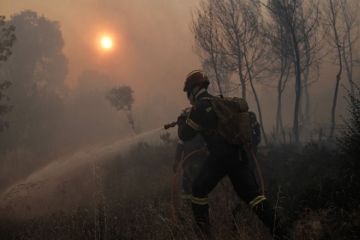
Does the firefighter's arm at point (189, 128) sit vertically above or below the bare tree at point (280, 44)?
below

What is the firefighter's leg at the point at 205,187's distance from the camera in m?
5.32

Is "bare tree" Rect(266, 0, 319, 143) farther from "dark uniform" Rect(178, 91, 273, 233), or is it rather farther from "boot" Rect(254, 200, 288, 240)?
"boot" Rect(254, 200, 288, 240)

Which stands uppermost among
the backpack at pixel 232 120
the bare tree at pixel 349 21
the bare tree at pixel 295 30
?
the bare tree at pixel 349 21

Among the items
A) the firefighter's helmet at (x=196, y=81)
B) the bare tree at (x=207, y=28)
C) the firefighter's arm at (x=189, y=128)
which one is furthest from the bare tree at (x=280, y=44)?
the firefighter's arm at (x=189, y=128)

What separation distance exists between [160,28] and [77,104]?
22037mm

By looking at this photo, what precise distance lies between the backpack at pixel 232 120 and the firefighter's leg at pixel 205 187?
38cm

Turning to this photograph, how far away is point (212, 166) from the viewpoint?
17.5ft

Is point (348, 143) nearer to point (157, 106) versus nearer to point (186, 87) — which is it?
point (186, 87)

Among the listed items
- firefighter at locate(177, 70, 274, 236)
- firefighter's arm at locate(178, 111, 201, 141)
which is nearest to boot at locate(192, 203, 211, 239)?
firefighter at locate(177, 70, 274, 236)

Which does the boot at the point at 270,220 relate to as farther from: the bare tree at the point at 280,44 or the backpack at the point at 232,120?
the bare tree at the point at 280,44

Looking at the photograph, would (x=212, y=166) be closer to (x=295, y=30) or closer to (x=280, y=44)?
(x=295, y=30)

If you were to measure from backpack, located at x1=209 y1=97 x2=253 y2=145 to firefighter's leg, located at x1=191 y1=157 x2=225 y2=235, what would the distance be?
379mm

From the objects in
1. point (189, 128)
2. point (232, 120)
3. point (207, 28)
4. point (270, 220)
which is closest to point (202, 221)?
point (270, 220)

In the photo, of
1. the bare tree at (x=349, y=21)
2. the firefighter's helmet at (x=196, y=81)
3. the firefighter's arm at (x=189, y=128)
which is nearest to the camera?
the firefighter's arm at (x=189, y=128)
